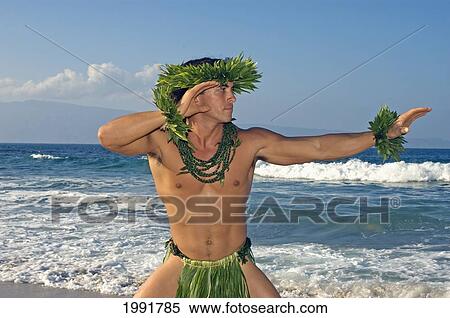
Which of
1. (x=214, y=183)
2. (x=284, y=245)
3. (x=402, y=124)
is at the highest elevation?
(x=402, y=124)

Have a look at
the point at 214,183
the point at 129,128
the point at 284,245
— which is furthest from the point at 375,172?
the point at 129,128

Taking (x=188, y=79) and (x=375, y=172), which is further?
(x=375, y=172)

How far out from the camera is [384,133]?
3.19 meters

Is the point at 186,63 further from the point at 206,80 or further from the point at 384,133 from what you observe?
the point at 384,133

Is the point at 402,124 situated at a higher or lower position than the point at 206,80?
lower

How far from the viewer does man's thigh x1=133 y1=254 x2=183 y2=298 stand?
313 centimetres

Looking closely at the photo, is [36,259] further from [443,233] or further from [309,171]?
[309,171]

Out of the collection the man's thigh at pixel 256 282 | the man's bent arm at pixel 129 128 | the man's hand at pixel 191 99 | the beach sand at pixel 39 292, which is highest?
the man's hand at pixel 191 99

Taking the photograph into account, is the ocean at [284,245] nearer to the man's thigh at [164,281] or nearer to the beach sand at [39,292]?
the beach sand at [39,292]

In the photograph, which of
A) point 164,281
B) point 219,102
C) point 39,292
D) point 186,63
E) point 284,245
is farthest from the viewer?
point 284,245

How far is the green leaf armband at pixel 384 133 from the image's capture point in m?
3.18

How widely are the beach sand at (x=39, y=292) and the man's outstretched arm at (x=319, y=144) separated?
10.4 feet

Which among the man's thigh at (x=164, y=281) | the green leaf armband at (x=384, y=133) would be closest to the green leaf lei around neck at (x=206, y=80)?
the man's thigh at (x=164, y=281)

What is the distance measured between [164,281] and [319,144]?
1.05 meters
